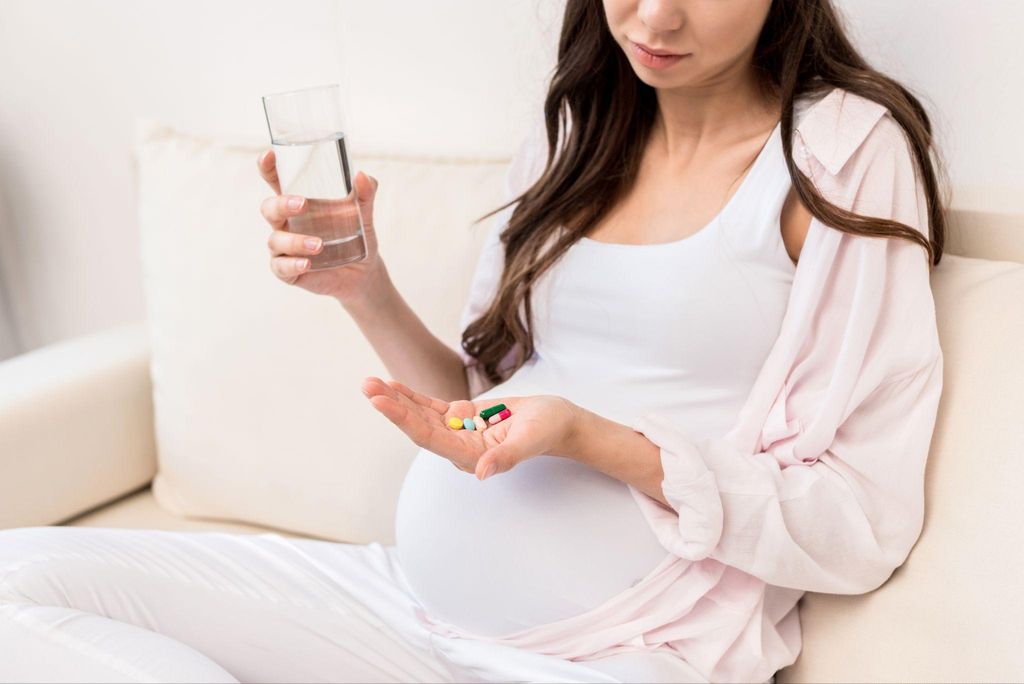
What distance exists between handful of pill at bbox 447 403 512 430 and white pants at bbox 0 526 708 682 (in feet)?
0.83

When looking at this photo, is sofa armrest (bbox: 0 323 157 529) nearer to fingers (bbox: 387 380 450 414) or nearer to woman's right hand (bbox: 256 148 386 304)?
woman's right hand (bbox: 256 148 386 304)

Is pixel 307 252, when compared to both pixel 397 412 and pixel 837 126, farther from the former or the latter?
pixel 837 126

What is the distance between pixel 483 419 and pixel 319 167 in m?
0.30

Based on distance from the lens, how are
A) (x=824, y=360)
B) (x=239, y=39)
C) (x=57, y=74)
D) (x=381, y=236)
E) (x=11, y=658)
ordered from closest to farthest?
(x=11, y=658)
(x=824, y=360)
(x=381, y=236)
(x=239, y=39)
(x=57, y=74)

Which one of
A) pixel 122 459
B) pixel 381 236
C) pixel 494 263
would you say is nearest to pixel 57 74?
pixel 122 459

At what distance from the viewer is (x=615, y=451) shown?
98 cm

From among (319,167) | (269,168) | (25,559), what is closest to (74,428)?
(25,559)

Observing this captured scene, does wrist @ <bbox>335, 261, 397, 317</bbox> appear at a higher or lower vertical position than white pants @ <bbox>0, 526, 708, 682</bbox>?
higher

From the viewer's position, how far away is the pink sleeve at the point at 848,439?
0.98m

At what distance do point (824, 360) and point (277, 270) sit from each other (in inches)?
22.3

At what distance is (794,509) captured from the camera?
3.26 feet

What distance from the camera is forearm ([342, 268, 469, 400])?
1.21 metres

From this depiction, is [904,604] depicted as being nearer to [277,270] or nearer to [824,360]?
[824,360]

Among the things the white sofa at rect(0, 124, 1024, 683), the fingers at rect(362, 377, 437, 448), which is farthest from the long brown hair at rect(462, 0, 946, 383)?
the fingers at rect(362, 377, 437, 448)
